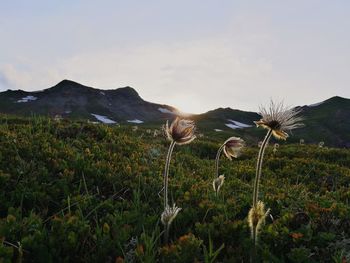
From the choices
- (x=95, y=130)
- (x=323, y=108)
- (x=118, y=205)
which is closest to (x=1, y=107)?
(x=323, y=108)

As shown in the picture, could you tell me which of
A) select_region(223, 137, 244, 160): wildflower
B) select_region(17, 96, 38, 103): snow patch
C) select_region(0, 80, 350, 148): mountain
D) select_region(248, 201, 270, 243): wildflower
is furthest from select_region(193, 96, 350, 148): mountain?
select_region(248, 201, 270, 243): wildflower

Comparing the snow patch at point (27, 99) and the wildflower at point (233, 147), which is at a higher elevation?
the snow patch at point (27, 99)

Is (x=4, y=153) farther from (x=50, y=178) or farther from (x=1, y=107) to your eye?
(x=1, y=107)

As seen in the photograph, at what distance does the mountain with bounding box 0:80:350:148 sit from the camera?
91.1 meters

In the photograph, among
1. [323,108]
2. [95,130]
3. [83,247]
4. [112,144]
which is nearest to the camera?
[83,247]

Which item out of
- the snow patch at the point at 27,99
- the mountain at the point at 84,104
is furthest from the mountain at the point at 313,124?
the snow patch at the point at 27,99

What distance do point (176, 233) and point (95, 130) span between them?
7346mm

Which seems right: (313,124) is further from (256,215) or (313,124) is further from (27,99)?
(256,215)

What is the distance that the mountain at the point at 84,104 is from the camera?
10549 cm

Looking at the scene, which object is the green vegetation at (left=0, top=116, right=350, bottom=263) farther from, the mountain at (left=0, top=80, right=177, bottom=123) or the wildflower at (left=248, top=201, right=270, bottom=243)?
the mountain at (left=0, top=80, right=177, bottom=123)

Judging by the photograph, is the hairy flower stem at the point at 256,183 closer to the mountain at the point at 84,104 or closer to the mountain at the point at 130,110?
the mountain at the point at 130,110

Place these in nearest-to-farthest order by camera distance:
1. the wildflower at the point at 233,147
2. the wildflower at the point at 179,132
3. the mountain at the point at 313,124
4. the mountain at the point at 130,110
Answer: the wildflower at the point at 179,132
the wildflower at the point at 233,147
the mountain at the point at 313,124
the mountain at the point at 130,110

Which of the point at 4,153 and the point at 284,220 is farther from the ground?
the point at 4,153

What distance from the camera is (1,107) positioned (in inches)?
4114
